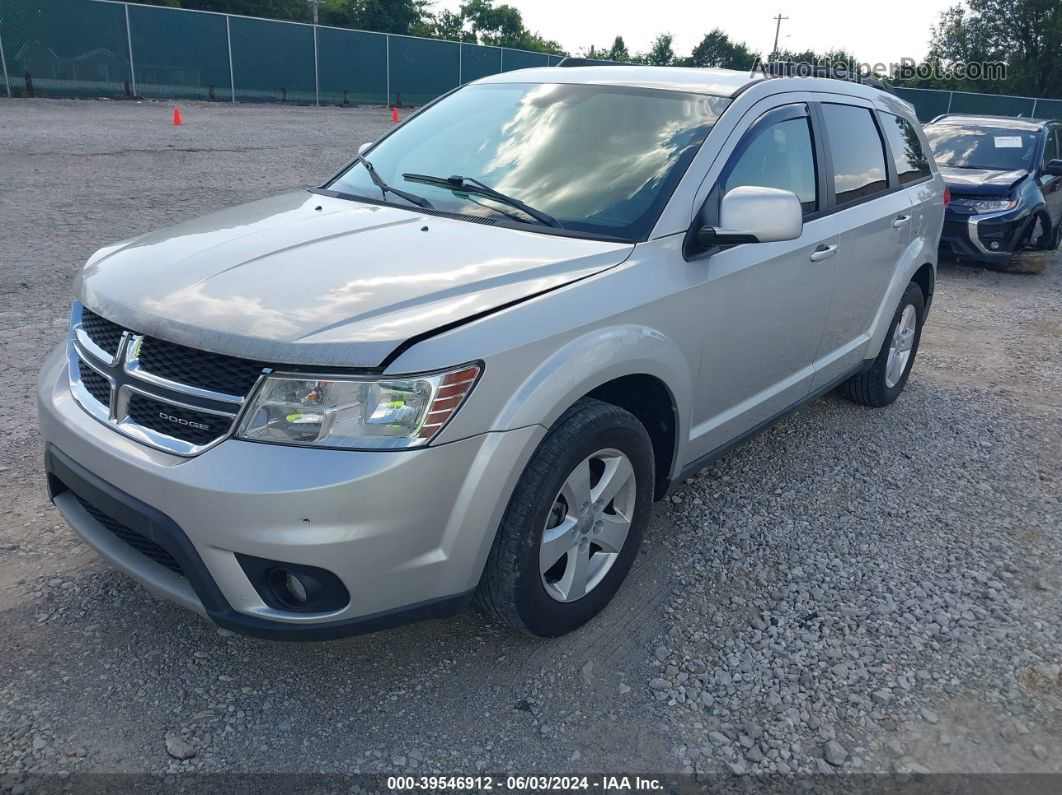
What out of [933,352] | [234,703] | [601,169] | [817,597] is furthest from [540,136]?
[933,352]

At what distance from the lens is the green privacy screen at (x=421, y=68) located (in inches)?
1078

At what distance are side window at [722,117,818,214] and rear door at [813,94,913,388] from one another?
20 cm

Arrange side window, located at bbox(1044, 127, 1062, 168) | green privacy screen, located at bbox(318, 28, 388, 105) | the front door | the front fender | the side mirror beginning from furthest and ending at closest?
1. green privacy screen, located at bbox(318, 28, 388, 105)
2. side window, located at bbox(1044, 127, 1062, 168)
3. the front door
4. the side mirror
5. the front fender

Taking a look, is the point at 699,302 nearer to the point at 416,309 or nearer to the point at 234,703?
the point at 416,309

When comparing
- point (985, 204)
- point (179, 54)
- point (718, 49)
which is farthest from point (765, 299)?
point (718, 49)

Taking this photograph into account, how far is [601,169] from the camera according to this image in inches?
130

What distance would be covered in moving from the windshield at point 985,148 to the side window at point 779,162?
749 centimetres

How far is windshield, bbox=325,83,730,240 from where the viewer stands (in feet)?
10.4

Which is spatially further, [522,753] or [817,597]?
[817,597]

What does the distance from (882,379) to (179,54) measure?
73.8ft

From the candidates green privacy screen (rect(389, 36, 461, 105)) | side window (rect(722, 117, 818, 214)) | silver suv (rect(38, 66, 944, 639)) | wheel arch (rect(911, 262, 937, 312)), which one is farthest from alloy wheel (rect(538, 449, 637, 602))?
green privacy screen (rect(389, 36, 461, 105))

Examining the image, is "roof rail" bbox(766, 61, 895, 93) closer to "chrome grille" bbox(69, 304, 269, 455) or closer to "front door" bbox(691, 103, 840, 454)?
"front door" bbox(691, 103, 840, 454)

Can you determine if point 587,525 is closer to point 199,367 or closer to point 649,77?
point 199,367

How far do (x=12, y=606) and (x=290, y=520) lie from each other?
1449 millimetres
